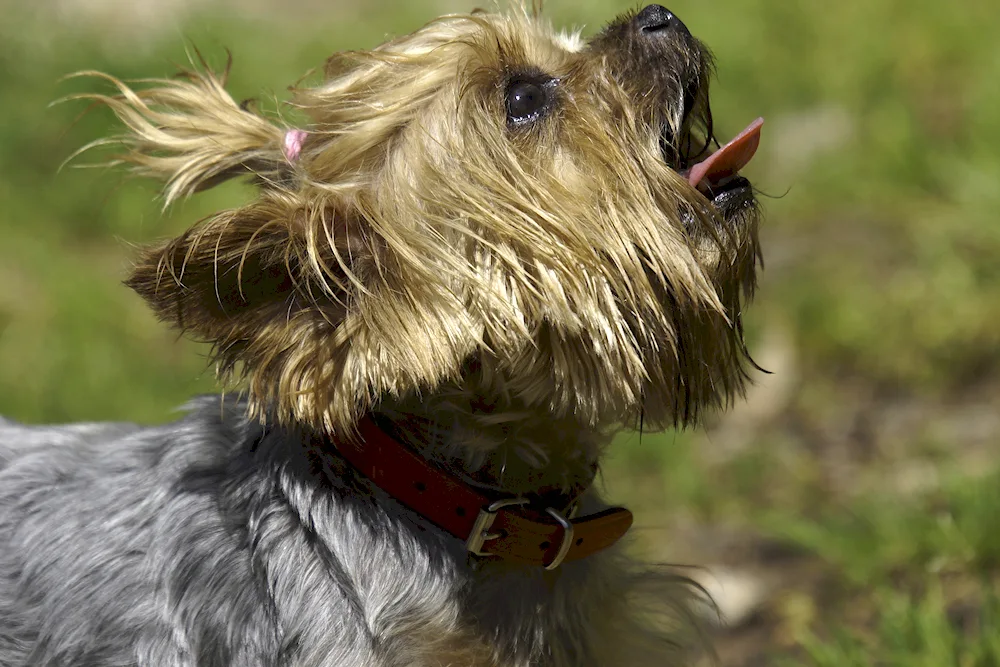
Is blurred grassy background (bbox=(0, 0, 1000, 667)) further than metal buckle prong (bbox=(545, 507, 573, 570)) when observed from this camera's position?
Yes

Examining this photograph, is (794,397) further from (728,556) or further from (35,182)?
(35,182)

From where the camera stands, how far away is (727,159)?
93.5 inches

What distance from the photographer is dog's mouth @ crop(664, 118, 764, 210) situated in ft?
7.70

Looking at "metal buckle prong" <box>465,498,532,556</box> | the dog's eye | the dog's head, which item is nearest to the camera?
the dog's head

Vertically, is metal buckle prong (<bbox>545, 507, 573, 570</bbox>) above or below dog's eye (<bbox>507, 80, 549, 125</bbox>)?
below

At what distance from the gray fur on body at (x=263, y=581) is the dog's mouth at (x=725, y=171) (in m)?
0.84

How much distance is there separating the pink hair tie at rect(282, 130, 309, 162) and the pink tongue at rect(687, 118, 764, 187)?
83 centimetres

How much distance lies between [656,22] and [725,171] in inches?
13.9

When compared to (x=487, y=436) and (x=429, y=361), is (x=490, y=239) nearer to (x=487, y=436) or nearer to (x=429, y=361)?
(x=429, y=361)

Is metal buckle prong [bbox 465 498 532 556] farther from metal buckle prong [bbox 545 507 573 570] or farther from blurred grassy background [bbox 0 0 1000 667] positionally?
blurred grassy background [bbox 0 0 1000 667]

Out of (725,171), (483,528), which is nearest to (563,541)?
(483,528)

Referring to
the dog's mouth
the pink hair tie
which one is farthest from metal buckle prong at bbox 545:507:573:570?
the pink hair tie

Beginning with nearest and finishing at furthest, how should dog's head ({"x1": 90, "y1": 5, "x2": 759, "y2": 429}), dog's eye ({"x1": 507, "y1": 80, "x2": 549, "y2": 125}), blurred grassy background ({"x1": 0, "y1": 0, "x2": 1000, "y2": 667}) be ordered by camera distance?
dog's head ({"x1": 90, "y1": 5, "x2": 759, "y2": 429})
dog's eye ({"x1": 507, "y1": 80, "x2": 549, "y2": 125})
blurred grassy background ({"x1": 0, "y1": 0, "x2": 1000, "y2": 667})

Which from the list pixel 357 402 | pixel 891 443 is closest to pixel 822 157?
pixel 891 443
